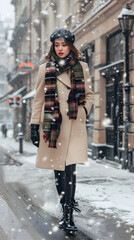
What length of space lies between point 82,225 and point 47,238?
58 centimetres

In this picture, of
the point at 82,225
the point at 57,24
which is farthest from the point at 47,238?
the point at 57,24

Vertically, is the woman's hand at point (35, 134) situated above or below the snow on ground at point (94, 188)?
above

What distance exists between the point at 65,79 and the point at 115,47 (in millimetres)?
7241

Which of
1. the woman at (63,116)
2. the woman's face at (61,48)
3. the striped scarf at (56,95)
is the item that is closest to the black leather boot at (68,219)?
the woman at (63,116)

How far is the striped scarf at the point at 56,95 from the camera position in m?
3.80

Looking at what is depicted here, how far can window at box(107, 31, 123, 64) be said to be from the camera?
10.4 meters

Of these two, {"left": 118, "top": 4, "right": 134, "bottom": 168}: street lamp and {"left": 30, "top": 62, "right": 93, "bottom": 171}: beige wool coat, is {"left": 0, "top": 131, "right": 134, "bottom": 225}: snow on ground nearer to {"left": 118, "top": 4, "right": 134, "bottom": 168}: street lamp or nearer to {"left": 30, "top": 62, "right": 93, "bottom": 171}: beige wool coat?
{"left": 30, "top": 62, "right": 93, "bottom": 171}: beige wool coat

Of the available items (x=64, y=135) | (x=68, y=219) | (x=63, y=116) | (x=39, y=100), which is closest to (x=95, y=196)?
(x=68, y=219)

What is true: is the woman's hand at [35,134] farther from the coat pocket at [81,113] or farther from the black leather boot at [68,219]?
the black leather boot at [68,219]

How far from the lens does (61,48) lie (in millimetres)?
3938

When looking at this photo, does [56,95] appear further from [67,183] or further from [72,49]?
[67,183]

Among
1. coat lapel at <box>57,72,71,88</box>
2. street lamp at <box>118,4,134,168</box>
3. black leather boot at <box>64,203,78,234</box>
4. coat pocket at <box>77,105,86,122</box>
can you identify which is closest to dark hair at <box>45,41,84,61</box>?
coat lapel at <box>57,72,71,88</box>

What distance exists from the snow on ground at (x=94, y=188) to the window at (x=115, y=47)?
347 centimetres

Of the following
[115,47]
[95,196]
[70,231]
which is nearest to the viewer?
[70,231]
